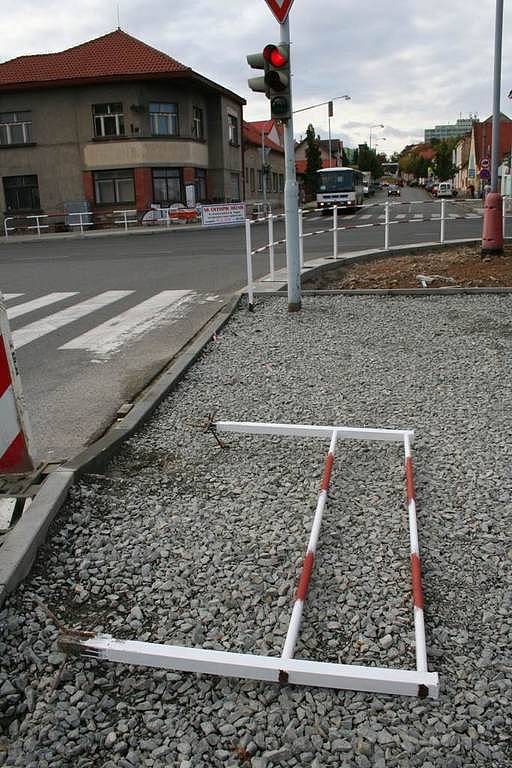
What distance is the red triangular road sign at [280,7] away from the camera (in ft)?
29.4

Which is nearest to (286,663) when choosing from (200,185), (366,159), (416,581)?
(416,581)

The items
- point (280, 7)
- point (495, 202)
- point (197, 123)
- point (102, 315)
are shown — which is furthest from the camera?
point (197, 123)

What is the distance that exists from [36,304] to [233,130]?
3848 cm

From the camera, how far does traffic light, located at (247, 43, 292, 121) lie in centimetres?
903

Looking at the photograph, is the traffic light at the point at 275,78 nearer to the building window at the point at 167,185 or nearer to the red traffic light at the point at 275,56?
the red traffic light at the point at 275,56

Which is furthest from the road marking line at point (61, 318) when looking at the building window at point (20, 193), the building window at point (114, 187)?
the building window at point (20, 193)

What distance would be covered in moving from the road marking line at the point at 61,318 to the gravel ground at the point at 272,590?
12.8 feet

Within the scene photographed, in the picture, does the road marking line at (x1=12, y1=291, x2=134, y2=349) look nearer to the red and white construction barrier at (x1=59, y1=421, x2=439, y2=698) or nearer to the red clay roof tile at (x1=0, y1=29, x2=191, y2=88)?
the red and white construction barrier at (x1=59, y1=421, x2=439, y2=698)

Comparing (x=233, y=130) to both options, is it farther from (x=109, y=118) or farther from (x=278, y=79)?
(x=278, y=79)

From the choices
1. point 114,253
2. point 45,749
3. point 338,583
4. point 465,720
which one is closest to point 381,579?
point 338,583

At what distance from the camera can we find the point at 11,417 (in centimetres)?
429

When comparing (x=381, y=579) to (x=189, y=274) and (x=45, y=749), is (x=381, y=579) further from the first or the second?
(x=189, y=274)

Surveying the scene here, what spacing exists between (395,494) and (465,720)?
184cm

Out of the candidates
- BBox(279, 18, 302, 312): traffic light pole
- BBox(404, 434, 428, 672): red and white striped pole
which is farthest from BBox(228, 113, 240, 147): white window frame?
BBox(404, 434, 428, 672): red and white striped pole
